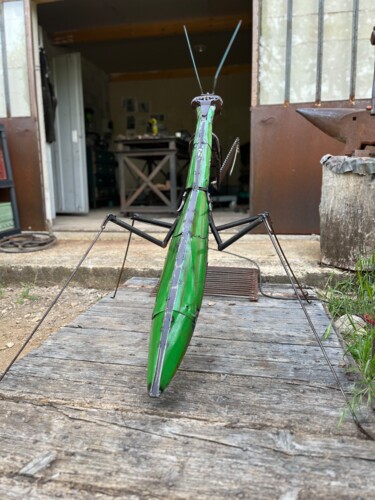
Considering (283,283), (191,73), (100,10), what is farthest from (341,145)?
(191,73)

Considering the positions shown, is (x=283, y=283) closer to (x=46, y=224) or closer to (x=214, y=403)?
(x=214, y=403)

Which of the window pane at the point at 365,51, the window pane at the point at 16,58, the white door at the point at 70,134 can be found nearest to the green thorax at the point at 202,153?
the window pane at the point at 365,51

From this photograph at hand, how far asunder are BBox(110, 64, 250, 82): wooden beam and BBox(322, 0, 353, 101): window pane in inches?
275

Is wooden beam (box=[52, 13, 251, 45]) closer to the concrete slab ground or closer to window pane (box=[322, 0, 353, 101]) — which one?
window pane (box=[322, 0, 353, 101])

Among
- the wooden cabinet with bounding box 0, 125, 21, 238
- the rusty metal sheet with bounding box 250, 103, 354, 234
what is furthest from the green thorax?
the wooden cabinet with bounding box 0, 125, 21, 238

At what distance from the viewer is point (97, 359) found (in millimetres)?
1813

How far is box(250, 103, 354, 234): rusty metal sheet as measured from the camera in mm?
4332

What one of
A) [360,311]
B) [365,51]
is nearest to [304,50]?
[365,51]

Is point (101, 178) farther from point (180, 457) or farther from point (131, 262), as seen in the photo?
point (180, 457)

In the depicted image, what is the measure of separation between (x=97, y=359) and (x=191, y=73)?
420 inches

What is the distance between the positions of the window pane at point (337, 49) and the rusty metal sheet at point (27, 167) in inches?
136

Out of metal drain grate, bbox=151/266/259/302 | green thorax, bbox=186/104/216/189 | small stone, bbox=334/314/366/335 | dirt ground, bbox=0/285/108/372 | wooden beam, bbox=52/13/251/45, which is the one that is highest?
wooden beam, bbox=52/13/251/45

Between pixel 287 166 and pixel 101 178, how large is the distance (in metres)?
5.66

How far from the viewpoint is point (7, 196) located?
475 centimetres
